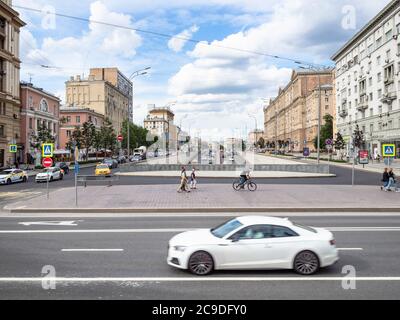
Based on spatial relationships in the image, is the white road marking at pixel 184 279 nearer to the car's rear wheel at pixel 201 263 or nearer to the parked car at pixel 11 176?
the car's rear wheel at pixel 201 263

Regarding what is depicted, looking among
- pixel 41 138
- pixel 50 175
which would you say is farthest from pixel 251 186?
pixel 41 138

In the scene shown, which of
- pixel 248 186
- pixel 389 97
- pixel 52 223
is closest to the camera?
pixel 52 223

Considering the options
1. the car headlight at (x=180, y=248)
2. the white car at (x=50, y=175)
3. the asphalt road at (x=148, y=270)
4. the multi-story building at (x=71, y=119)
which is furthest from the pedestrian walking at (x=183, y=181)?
the multi-story building at (x=71, y=119)

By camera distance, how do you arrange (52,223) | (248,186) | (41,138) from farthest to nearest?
1. (41,138)
2. (248,186)
3. (52,223)

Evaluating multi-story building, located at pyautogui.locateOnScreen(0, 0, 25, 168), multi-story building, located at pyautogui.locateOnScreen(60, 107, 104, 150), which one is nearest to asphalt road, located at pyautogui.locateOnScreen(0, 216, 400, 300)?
multi-story building, located at pyautogui.locateOnScreen(0, 0, 25, 168)

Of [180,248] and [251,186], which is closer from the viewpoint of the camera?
[180,248]

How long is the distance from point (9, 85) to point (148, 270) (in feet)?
195

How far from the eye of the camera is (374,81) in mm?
73875

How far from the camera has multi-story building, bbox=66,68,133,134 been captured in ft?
374

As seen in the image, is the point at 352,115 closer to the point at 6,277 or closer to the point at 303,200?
the point at 303,200

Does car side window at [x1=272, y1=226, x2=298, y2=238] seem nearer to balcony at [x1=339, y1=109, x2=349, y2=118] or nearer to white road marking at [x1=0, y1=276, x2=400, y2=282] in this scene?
white road marking at [x1=0, y1=276, x2=400, y2=282]

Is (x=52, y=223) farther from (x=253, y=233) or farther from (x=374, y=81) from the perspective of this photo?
(x=374, y=81)

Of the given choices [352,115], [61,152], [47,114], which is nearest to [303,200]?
[61,152]

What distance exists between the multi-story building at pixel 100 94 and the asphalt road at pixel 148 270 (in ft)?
310
